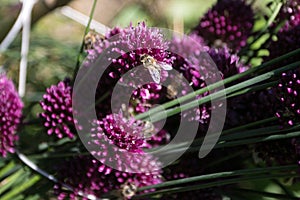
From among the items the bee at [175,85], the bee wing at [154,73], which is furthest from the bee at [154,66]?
the bee at [175,85]

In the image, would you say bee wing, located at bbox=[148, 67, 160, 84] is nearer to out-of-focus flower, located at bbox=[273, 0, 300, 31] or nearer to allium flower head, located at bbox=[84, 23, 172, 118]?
allium flower head, located at bbox=[84, 23, 172, 118]

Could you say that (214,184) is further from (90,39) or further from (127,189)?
(90,39)

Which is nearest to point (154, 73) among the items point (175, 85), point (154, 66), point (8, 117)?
point (154, 66)

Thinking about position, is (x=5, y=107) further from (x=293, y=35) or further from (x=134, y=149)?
(x=293, y=35)

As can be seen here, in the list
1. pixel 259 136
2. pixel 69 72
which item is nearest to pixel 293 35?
pixel 259 136

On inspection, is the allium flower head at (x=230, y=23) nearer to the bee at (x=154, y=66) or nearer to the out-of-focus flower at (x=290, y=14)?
the out-of-focus flower at (x=290, y=14)
